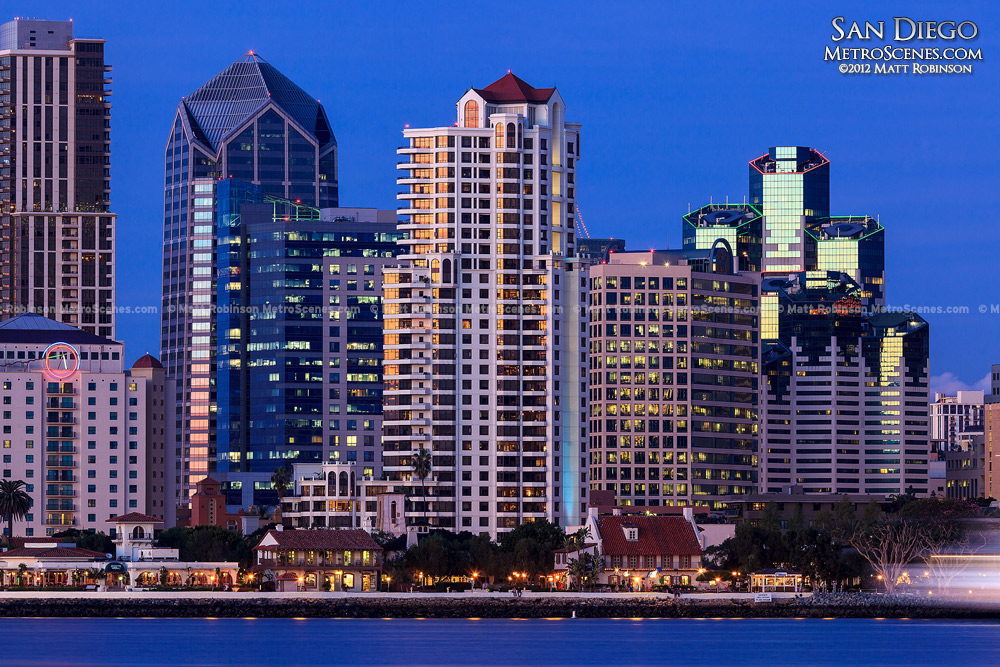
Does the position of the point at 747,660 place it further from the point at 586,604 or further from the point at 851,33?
the point at 851,33

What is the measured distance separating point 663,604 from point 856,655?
123 feet

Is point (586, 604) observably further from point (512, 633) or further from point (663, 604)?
point (512, 633)

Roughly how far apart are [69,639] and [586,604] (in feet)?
173

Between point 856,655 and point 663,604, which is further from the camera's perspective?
A: point 663,604

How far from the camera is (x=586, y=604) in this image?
200m

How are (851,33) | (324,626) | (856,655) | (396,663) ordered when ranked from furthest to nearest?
(324,626), (851,33), (856,655), (396,663)

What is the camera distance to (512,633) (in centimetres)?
18025

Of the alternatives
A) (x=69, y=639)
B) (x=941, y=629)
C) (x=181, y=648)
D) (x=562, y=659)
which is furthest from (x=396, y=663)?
(x=941, y=629)

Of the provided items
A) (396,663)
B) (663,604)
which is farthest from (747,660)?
(663,604)

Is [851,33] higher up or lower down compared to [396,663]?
higher up

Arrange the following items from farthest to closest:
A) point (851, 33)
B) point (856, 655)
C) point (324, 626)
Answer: point (324, 626)
point (851, 33)
point (856, 655)

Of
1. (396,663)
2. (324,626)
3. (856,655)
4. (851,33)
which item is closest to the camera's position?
(396,663)

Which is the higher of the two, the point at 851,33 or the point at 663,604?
the point at 851,33

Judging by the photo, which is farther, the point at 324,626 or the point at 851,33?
the point at 324,626
